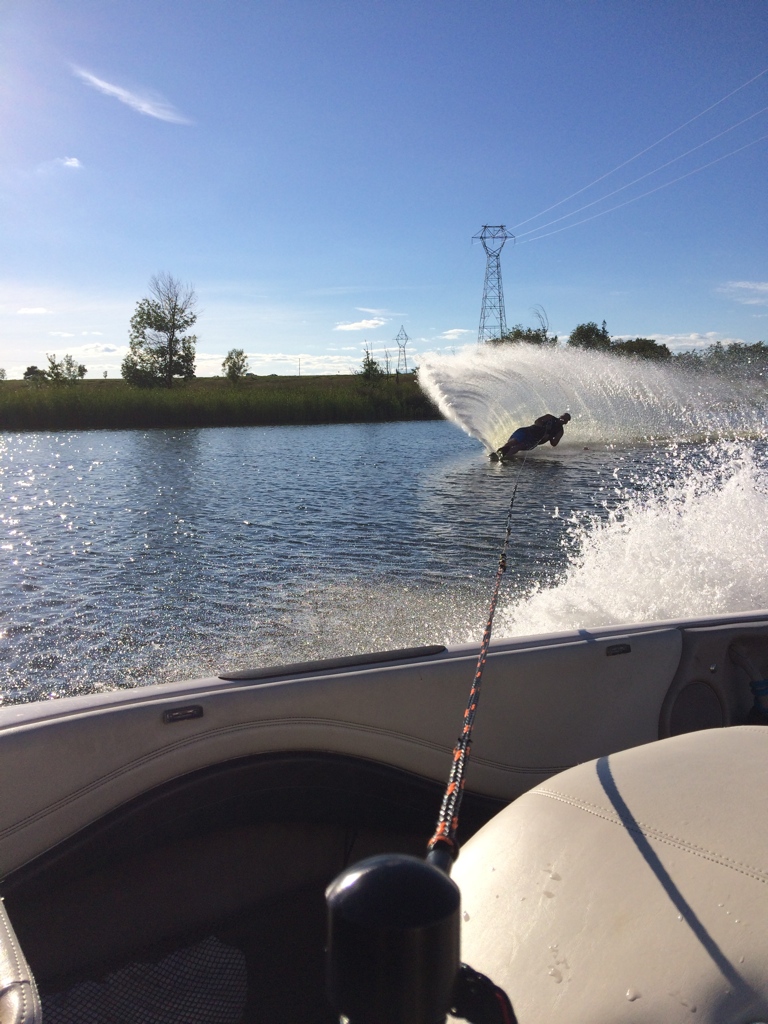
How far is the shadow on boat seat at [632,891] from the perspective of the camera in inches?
43.6

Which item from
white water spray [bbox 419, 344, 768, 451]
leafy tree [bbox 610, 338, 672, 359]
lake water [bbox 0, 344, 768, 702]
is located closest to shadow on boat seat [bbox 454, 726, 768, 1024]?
lake water [bbox 0, 344, 768, 702]

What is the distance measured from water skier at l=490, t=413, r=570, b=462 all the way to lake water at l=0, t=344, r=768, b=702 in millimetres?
318

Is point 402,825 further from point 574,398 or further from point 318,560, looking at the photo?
point 574,398

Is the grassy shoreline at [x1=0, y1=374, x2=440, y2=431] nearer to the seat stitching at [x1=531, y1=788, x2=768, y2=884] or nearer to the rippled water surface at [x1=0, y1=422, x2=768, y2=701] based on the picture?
the rippled water surface at [x1=0, y1=422, x2=768, y2=701]

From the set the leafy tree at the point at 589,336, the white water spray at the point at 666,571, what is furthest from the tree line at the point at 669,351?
the white water spray at the point at 666,571

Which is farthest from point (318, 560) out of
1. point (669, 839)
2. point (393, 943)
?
point (393, 943)

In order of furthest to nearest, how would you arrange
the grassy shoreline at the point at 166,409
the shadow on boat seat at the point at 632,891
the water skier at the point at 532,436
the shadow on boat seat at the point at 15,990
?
1. the grassy shoreline at the point at 166,409
2. the water skier at the point at 532,436
3. the shadow on boat seat at the point at 632,891
4. the shadow on boat seat at the point at 15,990

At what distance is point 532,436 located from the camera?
3.39 metres

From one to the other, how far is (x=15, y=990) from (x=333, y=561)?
775cm

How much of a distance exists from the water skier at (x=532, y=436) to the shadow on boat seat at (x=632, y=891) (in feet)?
6.03

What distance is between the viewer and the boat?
120cm

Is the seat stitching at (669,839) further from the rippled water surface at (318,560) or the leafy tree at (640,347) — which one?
the leafy tree at (640,347)

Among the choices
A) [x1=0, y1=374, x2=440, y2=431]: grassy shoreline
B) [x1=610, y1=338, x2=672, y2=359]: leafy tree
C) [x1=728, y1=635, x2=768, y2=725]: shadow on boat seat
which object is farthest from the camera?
[x1=610, y1=338, x2=672, y2=359]: leafy tree

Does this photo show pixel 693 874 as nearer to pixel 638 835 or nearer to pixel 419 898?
pixel 638 835
